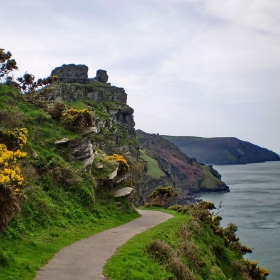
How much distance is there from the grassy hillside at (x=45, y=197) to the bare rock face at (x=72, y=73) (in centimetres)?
9191

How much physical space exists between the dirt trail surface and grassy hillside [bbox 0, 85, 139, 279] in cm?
54

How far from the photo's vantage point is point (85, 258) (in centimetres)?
1561

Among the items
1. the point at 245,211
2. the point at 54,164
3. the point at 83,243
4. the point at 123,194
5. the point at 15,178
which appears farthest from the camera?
the point at 245,211

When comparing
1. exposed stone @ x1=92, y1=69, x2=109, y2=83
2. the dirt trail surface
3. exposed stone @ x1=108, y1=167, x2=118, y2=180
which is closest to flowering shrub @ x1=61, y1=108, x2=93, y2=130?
exposed stone @ x1=108, y1=167, x2=118, y2=180

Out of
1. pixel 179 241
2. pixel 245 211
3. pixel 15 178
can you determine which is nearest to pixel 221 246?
pixel 179 241

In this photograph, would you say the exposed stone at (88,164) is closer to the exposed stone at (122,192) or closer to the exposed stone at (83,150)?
the exposed stone at (83,150)

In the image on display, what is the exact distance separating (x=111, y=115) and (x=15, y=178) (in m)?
105

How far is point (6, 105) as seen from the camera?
29.4 metres

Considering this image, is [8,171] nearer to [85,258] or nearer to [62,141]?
[85,258]

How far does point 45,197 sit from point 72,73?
109 m

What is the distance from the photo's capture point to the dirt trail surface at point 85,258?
43.3 feet

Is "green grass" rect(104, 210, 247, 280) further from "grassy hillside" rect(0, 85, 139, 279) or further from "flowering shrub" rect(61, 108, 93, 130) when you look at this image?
"flowering shrub" rect(61, 108, 93, 130)

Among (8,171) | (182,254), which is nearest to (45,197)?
(8,171)

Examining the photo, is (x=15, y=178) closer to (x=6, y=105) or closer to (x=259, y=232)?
(x=6, y=105)
